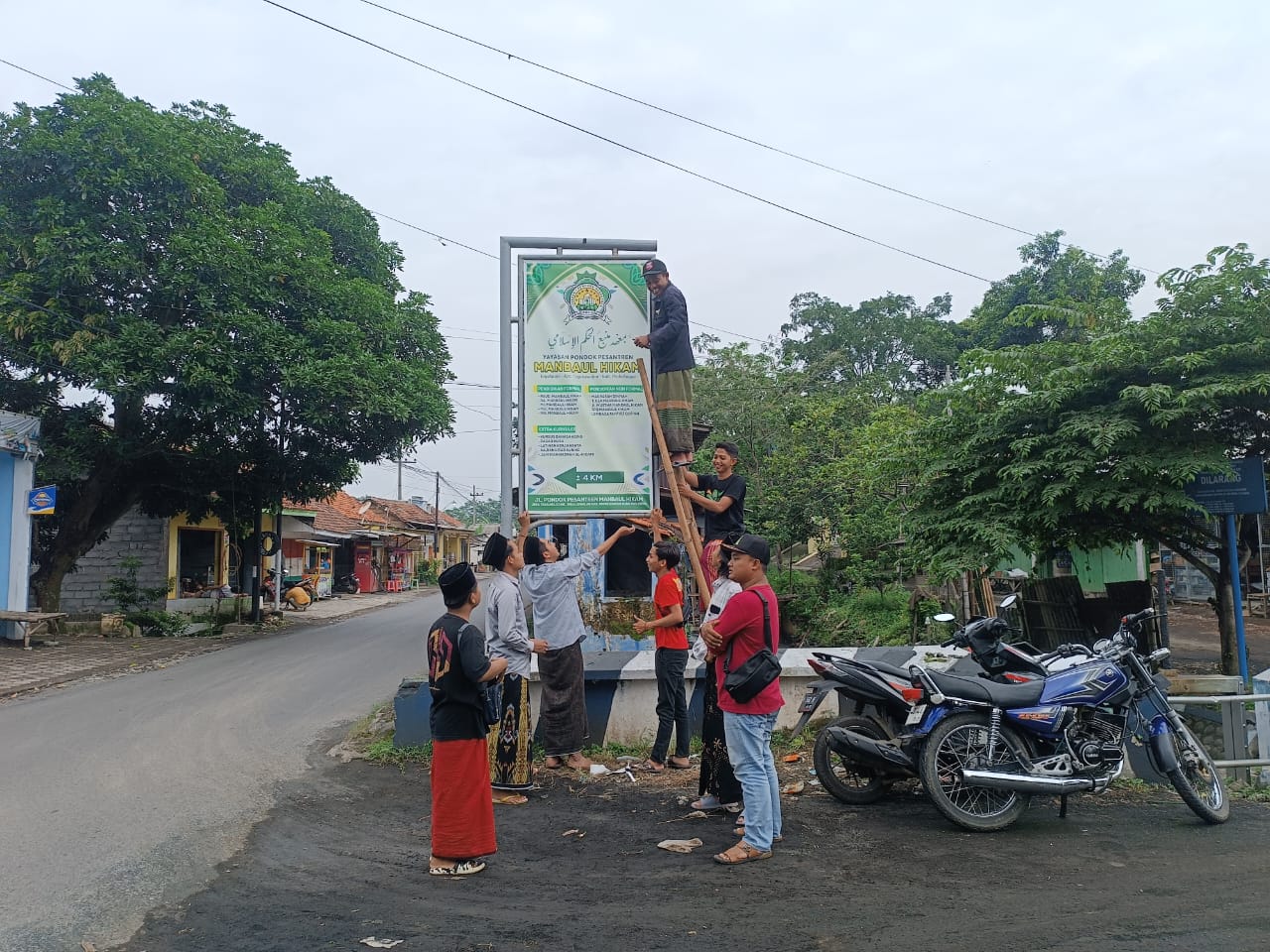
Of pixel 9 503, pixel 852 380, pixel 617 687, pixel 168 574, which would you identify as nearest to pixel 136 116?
pixel 9 503

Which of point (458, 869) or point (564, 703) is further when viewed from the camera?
point (564, 703)

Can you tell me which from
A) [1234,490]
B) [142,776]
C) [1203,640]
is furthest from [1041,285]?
[142,776]

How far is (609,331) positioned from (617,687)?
302 cm

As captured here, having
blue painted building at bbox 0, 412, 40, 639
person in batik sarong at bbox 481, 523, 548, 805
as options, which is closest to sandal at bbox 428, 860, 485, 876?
person in batik sarong at bbox 481, 523, 548, 805

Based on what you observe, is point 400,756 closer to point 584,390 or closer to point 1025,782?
point 584,390

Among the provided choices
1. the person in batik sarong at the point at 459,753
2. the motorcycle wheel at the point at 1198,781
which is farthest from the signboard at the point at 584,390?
the motorcycle wheel at the point at 1198,781

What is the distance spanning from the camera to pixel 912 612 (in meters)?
13.0

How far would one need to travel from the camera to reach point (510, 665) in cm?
662

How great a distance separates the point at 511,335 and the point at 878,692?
13.5 ft

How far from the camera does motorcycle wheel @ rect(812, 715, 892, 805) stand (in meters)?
6.13

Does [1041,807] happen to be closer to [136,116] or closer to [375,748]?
[375,748]

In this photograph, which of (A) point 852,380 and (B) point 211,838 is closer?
(B) point 211,838

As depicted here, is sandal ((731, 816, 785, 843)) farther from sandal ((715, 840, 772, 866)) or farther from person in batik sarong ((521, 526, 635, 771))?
person in batik sarong ((521, 526, 635, 771))

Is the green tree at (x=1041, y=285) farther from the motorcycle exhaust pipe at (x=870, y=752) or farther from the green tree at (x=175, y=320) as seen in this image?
the motorcycle exhaust pipe at (x=870, y=752)
